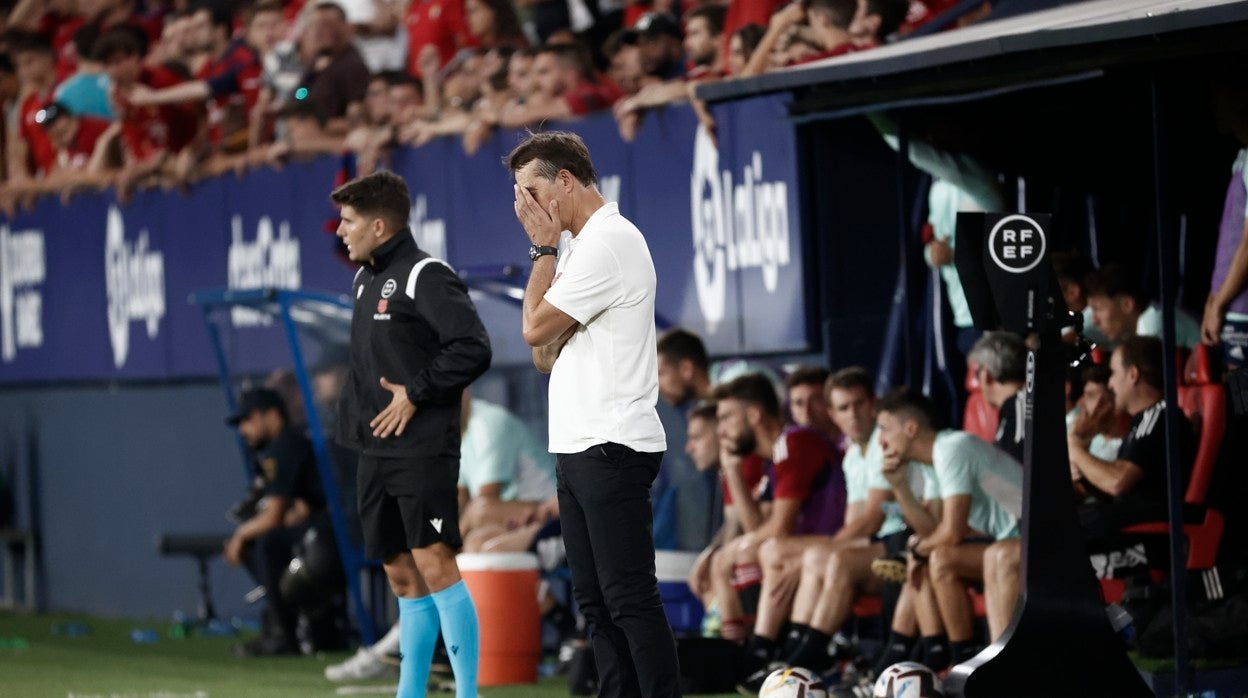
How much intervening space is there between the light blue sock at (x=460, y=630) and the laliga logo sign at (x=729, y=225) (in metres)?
3.57

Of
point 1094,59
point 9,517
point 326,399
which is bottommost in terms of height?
point 9,517

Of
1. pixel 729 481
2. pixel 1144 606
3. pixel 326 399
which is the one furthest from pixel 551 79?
pixel 1144 606

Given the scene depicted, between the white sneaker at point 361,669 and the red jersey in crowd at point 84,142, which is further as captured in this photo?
the red jersey in crowd at point 84,142

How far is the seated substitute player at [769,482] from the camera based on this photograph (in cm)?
984

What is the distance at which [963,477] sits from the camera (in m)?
8.77

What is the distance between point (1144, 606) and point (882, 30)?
330cm

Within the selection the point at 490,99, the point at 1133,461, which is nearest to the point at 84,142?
the point at 490,99

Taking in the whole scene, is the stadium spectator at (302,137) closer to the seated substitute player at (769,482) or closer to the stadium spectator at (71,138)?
the stadium spectator at (71,138)

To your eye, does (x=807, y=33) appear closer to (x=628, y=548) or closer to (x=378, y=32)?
(x=378, y=32)

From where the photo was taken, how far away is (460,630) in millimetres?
7758

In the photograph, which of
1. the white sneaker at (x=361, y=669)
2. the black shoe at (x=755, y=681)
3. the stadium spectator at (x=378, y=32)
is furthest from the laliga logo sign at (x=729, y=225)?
the stadium spectator at (x=378, y=32)

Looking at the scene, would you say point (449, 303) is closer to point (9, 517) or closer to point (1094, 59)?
point (1094, 59)

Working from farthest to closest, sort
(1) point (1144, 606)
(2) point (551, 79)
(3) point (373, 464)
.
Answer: (2) point (551, 79) → (1) point (1144, 606) → (3) point (373, 464)

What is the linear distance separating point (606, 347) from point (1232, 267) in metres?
3.28
